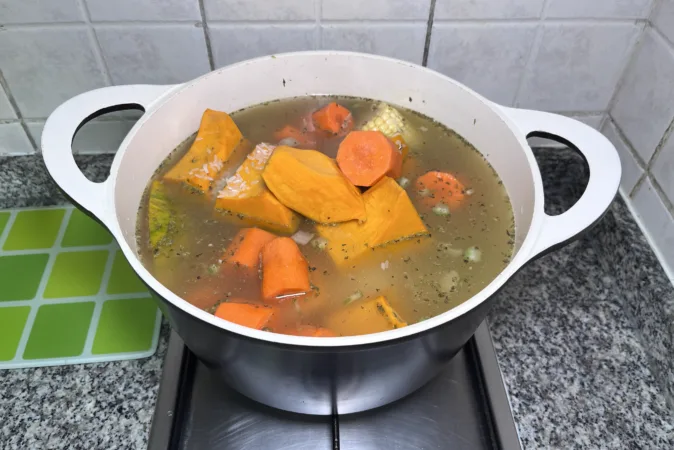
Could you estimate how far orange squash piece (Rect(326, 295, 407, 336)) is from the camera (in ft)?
1.89

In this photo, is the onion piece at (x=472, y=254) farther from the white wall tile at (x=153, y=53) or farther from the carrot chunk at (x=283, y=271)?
the white wall tile at (x=153, y=53)

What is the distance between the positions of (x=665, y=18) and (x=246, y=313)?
73 cm

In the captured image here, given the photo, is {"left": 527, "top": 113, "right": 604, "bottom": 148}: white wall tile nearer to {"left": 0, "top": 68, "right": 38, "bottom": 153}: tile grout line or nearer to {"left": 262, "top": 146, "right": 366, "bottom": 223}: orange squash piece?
{"left": 262, "top": 146, "right": 366, "bottom": 223}: orange squash piece

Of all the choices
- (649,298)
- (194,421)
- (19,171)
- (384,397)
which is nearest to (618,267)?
(649,298)

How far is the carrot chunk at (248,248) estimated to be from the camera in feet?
2.10

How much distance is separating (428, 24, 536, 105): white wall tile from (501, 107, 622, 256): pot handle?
0.21 metres

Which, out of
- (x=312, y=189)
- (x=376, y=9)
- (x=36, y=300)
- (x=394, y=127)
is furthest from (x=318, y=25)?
(x=36, y=300)

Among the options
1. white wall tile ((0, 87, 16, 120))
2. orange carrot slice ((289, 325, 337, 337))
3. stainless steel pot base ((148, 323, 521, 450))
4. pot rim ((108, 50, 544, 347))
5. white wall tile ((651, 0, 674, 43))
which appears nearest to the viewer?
pot rim ((108, 50, 544, 347))

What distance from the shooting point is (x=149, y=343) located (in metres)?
0.81

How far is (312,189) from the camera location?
0.66 meters

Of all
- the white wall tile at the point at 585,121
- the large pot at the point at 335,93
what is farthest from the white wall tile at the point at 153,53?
the white wall tile at the point at 585,121

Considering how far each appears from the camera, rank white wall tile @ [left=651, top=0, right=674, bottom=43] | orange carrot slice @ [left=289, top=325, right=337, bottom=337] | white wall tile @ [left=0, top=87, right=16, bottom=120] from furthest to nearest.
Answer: white wall tile @ [left=0, top=87, right=16, bottom=120], white wall tile @ [left=651, top=0, right=674, bottom=43], orange carrot slice @ [left=289, top=325, right=337, bottom=337]

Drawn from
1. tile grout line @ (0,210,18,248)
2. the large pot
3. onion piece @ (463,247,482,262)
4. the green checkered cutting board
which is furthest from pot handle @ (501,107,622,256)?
tile grout line @ (0,210,18,248)

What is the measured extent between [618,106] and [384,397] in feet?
2.14
